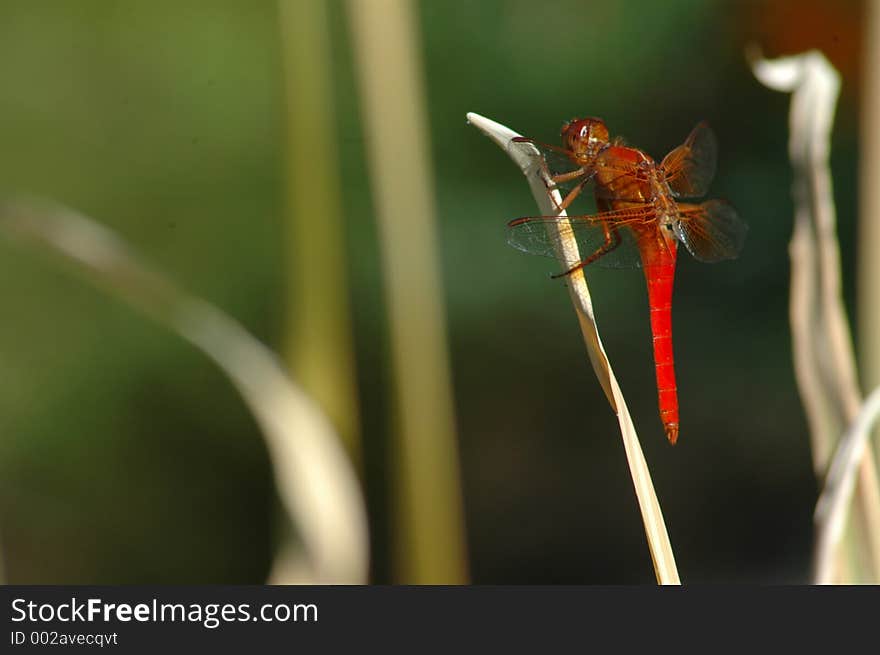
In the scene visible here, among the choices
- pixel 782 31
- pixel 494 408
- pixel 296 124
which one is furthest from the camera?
pixel 494 408

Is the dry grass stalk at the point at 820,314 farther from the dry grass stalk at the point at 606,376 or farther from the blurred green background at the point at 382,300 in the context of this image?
the blurred green background at the point at 382,300

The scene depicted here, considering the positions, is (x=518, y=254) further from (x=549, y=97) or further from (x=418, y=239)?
(x=418, y=239)

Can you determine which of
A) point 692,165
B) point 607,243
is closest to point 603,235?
point 607,243

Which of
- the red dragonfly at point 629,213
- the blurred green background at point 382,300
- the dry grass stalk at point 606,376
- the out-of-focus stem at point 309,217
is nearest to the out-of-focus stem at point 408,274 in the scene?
the out-of-focus stem at point 309,217

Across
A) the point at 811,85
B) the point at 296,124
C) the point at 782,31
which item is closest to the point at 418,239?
Answer: the point at 296,124

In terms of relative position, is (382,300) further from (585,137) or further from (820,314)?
(820,314)

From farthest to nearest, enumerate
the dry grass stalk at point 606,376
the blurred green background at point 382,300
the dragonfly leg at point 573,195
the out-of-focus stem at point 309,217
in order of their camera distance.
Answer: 1. the blurred green background at point 382,300
2. the out-of-focus stem at point 309,217
3. the dragonfly leg at point 573,195
4. the dry grass stalk at point 606,376

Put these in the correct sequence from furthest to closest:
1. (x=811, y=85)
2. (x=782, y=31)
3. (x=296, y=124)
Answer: (x=782, y=31)
(x=296, y=124)
(x=811, y=85)
